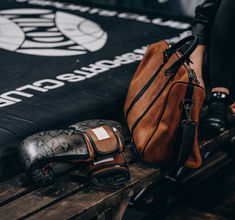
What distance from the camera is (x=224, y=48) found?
1.41 metres

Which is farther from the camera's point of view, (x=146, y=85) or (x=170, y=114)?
(x=146, y=85)

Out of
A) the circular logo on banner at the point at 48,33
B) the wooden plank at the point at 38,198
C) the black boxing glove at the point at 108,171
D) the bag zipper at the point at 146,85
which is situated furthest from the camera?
the circular logo on banner at the point at 48,33

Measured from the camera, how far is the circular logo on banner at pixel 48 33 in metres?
2.02

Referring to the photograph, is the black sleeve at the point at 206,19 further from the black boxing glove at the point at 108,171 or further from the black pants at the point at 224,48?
the black boxing glove at the point at 108,171

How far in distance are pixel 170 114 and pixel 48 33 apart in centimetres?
150

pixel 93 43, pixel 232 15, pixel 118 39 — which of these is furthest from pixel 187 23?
pixel 232 15

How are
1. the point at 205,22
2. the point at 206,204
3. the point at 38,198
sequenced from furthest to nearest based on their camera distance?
the point at 206,204 → the point at 205,22 → the point at 38,198

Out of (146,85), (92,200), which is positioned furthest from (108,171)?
(146,85)

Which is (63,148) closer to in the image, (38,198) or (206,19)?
(38,198)

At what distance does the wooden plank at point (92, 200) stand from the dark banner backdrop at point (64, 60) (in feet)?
0.88

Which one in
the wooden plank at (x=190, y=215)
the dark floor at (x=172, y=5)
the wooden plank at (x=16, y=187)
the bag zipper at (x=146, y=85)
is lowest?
the wooden plank at (x=190, y=215)

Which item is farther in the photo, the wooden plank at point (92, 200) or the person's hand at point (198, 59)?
the person's hand at point (198, 59)

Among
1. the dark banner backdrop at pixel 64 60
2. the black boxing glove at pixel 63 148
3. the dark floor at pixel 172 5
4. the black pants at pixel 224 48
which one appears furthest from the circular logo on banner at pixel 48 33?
the black boxing glove at pixel 63 148

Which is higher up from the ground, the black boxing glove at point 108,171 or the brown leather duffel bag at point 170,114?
the brown leather duffel bag at point 170,114
